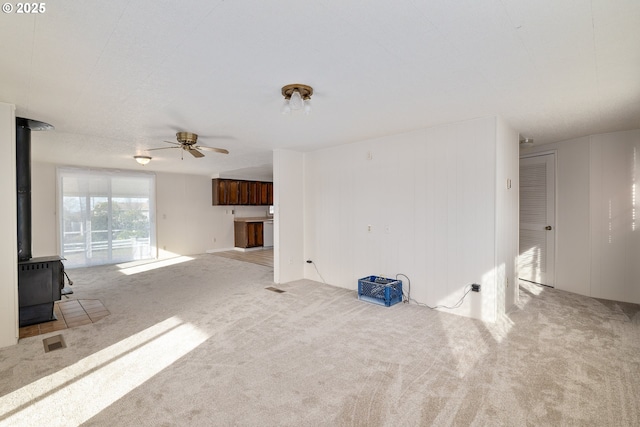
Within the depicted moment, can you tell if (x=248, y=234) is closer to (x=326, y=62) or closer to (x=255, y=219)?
(x=255, y=219)

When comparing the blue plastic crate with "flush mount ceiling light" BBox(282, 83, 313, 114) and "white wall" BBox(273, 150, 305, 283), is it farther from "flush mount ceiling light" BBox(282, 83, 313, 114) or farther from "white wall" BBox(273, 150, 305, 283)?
"flush mount ceiling light" BBox(282, 83, 313, 114)

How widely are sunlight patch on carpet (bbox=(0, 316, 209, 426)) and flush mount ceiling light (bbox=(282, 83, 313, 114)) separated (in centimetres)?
235

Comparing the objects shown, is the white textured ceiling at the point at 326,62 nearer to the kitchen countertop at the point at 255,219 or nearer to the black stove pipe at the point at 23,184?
the black stove pipe at the point at 23,184

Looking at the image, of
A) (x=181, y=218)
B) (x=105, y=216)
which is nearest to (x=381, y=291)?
(x=181, y=218)

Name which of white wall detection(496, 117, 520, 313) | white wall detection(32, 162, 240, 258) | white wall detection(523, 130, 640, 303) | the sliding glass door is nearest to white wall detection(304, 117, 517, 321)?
white wall detection(496, 117, 520, 313)

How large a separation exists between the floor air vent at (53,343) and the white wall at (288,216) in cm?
287

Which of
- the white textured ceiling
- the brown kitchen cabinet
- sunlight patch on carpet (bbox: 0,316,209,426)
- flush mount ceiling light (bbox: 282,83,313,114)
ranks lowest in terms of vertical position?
sunlight patch on carpet (bbox: 0,316,209,426)

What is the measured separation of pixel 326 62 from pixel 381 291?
2.95 metres

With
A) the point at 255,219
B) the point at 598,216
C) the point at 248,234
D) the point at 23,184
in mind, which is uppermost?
the point at 23,184

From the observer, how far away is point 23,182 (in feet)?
11.0

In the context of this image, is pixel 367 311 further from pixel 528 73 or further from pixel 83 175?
pixel 83 175

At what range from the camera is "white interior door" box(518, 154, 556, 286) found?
4879mm

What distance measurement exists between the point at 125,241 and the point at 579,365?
8665mm

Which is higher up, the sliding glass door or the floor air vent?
the sliding glass door
